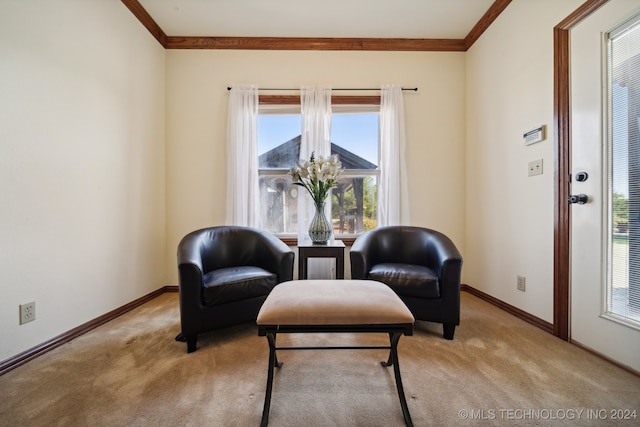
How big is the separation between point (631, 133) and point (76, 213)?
11.6 ft

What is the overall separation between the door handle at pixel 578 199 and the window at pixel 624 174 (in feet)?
0.42

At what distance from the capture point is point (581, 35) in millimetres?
1727

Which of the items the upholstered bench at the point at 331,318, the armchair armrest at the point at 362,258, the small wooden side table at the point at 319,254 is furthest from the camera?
the small wooden side table at the point at 319,254

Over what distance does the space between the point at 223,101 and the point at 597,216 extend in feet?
11.0

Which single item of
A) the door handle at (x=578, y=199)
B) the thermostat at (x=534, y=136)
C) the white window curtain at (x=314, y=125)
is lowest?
the door handle at (x=578, y=199)

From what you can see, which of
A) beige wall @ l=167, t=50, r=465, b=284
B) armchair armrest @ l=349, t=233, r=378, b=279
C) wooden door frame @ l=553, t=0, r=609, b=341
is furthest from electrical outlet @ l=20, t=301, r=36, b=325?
wooden door frame @ l=553, t=0, r=609, b=341

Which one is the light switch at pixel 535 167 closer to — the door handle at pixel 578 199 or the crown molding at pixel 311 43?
the door handle at pixel 578 199

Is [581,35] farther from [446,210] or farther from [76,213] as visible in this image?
[76,213]

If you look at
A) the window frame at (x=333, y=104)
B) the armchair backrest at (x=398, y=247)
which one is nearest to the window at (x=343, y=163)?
the window frame at (x=333, y=104)

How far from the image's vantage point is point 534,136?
2.08 metres

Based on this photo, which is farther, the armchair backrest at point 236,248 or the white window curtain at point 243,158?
the white window curtain at point 243,158

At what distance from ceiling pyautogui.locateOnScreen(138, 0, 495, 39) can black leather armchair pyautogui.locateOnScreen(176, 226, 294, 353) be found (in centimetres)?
211

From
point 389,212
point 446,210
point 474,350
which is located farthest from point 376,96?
point 474,350

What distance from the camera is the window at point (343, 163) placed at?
3.07m
